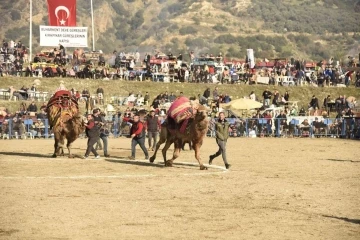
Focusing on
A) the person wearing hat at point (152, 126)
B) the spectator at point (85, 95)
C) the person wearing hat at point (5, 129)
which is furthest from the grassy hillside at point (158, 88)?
the person wearing hat at point (152, 126)

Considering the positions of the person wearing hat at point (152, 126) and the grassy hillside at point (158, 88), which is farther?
the grassy hillside at point (158, 88)

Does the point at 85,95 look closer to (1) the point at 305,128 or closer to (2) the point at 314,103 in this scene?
(1) the point at 305,128

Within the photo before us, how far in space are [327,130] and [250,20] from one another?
7499 centimetres

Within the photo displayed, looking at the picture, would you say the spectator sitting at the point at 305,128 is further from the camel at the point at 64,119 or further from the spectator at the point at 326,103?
the camel at the point at 64,119

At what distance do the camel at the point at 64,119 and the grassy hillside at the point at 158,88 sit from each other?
17.9 m

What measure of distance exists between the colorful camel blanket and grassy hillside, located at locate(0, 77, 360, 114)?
72.8 ft

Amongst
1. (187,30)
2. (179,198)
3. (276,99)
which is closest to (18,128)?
(276,99)

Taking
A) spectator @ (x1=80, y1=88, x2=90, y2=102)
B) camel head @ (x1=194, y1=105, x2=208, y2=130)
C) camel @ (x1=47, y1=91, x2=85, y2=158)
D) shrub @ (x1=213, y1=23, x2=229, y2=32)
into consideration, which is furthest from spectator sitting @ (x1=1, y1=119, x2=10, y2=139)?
shrub @ (x1=213, y1=23, x2=229, y2=32)

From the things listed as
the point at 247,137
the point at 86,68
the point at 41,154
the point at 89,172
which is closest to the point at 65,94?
the point at 41,154

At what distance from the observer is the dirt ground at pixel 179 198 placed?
508 inches

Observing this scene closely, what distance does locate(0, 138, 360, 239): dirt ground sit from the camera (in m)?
12.9

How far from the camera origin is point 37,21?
105562 millimetres

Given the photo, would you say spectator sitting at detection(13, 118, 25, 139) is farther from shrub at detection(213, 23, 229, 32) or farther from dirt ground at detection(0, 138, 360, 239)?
shrub at detection(213, 23, 229, 32)

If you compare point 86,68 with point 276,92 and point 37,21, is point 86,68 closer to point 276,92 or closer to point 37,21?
point 276,92
